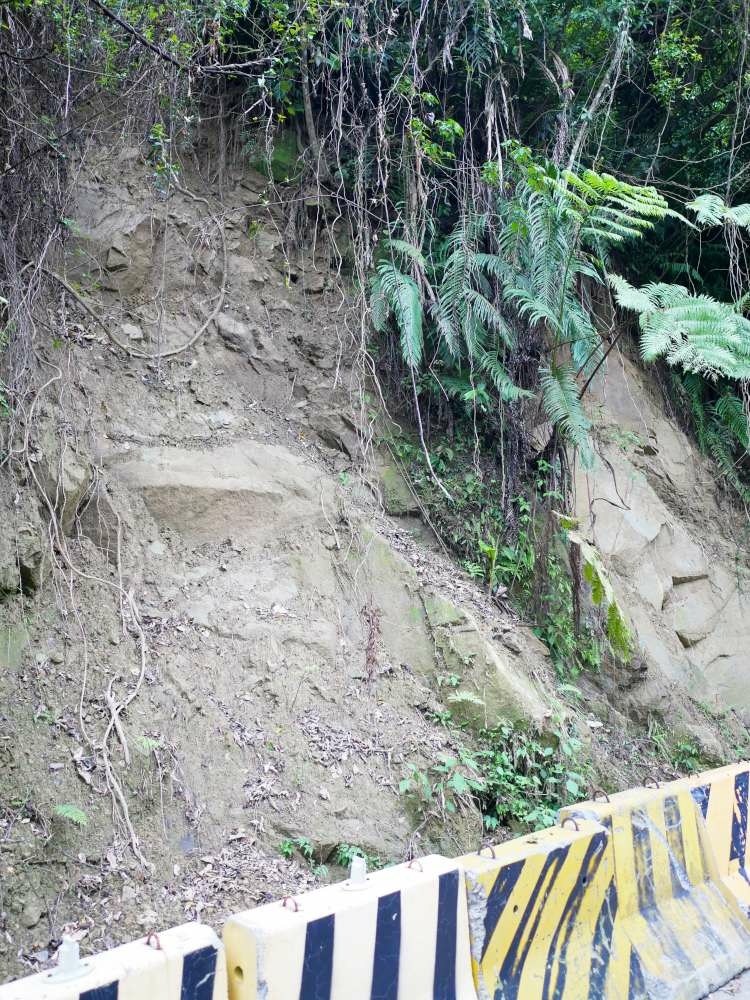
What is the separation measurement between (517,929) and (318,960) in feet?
3.79

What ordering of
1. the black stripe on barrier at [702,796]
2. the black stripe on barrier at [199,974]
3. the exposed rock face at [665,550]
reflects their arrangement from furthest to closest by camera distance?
the exposed rock face at [665,550], the black stripe on barrier at [702,796], the black stripe on barrier at [199,974]

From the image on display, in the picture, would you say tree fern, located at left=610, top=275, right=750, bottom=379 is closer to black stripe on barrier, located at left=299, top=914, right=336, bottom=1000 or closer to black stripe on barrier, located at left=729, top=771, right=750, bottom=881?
black stripe on barrier, located at left=729, top=771, right=750, bottom=881

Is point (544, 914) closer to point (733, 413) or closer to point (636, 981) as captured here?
point (636, 981)

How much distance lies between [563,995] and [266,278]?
233 inches

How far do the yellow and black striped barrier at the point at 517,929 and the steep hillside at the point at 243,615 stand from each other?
1032 mm

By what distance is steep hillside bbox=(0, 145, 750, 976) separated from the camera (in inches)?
165

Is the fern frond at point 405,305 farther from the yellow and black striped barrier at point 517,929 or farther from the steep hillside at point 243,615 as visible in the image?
the yellow and black striped barrier at point 517,929

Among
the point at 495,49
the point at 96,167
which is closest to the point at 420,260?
the point at 495,49

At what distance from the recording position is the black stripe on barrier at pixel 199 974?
101 inches

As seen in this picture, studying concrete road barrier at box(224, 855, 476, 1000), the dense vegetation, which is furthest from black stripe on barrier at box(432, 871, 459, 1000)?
the dense vegetation

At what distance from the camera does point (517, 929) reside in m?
3.63

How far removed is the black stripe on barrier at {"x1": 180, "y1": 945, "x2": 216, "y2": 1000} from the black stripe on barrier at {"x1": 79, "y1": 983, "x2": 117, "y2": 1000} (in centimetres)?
A: 24

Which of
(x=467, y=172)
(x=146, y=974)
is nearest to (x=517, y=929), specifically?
(x=146, y=974)

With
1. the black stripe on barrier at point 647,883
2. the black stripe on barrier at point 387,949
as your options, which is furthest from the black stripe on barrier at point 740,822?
the black stripe on barrier at point 387,949
